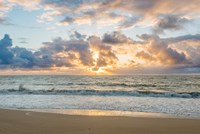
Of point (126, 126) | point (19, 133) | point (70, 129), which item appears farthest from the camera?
point (126, 126)

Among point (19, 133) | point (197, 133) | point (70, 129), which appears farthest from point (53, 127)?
point (197, 133)

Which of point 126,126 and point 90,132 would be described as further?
point 126,126

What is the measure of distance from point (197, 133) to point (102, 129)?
3324 mm

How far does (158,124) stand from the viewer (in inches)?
448

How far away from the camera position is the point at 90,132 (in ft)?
31.5

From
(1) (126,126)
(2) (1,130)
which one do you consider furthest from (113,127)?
(2) (1,130)

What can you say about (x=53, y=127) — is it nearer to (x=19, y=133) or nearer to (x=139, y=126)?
(x=19, y=133)

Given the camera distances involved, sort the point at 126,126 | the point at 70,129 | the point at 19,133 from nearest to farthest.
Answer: the point at 19,133 < the point at 70,129 < the point at 126,126

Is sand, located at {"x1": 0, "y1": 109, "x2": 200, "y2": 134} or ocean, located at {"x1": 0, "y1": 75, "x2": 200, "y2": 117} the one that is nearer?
sand, located at {"x1": 0, "y1": 109, "x2": 200, "y2": 134}

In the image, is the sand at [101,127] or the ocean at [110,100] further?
the ocean at [110,100]

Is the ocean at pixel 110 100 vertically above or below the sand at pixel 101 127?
below

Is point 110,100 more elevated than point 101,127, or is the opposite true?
point 101,127

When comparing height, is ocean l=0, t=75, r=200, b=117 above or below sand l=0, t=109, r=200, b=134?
below

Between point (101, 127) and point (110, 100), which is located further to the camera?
point (110, 100)
